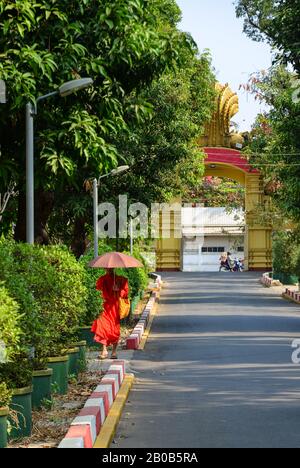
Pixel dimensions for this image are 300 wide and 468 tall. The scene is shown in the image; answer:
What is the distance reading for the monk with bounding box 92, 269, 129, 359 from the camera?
2008cm

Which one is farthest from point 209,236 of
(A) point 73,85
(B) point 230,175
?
(A) point 73,85

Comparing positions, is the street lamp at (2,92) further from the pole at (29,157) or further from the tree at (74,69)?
the pole at (29,157)

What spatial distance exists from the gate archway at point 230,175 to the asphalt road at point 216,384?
111 feet

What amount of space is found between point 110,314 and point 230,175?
50.5 metres

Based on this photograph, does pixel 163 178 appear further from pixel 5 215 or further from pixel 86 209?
pixel 5 215

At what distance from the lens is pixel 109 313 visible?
20.2 metres

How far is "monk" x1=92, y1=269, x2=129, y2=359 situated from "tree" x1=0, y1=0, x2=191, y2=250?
6.64 ft

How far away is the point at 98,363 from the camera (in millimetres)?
19172

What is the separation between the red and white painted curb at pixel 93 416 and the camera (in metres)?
9.84

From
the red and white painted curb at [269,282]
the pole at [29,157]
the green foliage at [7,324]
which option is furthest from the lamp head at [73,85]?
the red and white painted curb at [269,282]

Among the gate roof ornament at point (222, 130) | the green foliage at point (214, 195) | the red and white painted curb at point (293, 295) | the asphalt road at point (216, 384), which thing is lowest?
the asphalt road at point (216, 384)

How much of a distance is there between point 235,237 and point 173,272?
14.9 meters
